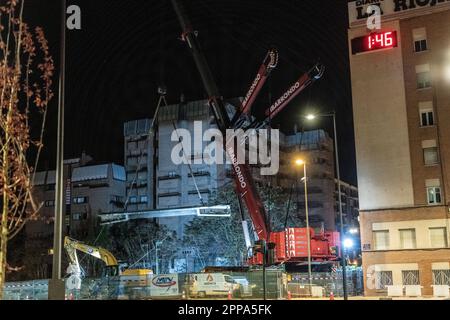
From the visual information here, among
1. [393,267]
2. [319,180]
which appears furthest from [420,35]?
[319,180]

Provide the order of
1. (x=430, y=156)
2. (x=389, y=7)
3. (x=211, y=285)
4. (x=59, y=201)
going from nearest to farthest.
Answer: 1. (x=59, y=201)
2. (x=211, y=285)
3. (x=430, y=156)
4. (x=389, y=7)

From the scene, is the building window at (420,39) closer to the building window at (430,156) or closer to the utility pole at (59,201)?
the building window at (430,156)

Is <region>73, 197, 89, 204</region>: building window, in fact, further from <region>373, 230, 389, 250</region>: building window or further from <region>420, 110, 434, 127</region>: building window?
<region>420, 110, 434, 127</region>: building window

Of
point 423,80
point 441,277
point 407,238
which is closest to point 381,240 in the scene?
point 407,238

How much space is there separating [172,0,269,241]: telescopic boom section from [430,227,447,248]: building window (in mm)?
13864

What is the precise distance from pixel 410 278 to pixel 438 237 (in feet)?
11.2

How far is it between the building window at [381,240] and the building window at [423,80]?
1085 cm

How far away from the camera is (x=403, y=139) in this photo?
136ft

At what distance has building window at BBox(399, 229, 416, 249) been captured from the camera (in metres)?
40.2

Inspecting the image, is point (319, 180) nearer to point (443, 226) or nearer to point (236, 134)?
point (443, 226)

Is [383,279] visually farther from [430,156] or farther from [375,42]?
[375,42]

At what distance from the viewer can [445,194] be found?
39.8 meters

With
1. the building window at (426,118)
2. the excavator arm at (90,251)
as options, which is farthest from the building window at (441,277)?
the excavator arm at (90,251)

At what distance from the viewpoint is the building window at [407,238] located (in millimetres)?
40250
